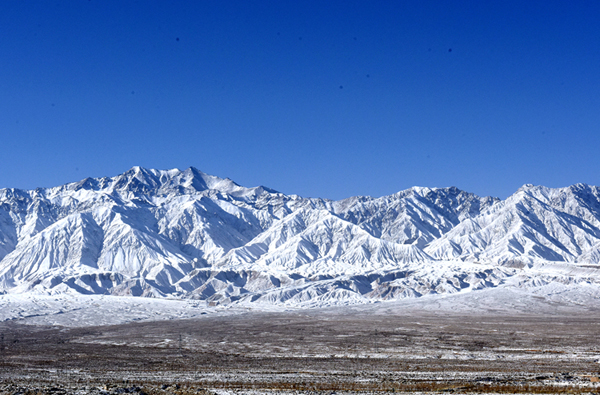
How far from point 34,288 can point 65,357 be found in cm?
13563

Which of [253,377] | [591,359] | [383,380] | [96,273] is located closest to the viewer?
[383,380]

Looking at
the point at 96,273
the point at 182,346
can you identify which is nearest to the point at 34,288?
the point at 96,273

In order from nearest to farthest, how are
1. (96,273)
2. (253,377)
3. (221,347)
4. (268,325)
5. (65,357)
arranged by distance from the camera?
(253,377) → (65,357) → (221,347) → (268,325) → (96,273)

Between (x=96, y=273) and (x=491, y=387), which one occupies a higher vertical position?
(x=96, y=273)

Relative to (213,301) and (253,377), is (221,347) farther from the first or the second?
(213,301)

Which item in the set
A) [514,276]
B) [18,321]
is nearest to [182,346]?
[18,321]

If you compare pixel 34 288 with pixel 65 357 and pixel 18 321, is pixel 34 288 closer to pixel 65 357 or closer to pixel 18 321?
pixel 18 321

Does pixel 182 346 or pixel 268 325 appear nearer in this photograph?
pixel 182 346

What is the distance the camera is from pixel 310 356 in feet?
196

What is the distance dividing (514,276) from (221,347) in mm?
124915

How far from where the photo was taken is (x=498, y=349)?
6328 cm

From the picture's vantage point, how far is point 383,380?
41500mm

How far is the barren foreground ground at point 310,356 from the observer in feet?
131

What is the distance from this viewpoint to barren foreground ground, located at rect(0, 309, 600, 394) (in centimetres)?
4006
